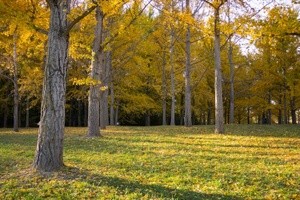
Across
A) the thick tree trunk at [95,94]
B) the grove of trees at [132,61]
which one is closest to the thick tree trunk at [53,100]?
the grove of trees at [132,61]

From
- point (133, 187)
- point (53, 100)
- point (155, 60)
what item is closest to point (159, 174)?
point (133, 187)

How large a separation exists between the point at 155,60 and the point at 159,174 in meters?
24.3

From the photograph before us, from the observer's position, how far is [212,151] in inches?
419

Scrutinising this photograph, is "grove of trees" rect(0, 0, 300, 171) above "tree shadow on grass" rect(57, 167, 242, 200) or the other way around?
above

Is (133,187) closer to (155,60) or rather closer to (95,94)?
(95,94)

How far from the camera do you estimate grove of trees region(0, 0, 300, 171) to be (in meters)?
7.42

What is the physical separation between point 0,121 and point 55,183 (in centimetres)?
3281

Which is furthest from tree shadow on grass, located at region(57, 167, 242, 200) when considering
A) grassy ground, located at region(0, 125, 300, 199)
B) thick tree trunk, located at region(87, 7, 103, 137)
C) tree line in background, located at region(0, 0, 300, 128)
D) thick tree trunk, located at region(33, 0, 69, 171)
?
thick tree trunk, located at region(87, 7, 103, 137)

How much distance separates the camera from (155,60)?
31.1 meters

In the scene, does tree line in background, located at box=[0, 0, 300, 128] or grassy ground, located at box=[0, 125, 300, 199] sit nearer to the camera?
grassy ground, located at box=[0, 125, 300, 199]

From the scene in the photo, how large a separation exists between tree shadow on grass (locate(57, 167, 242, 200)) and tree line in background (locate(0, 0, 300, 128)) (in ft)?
13.1

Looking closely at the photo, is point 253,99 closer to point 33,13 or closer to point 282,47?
point 282,47

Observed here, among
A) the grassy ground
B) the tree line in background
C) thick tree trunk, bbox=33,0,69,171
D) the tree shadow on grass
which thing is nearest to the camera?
the tree shadow on grass

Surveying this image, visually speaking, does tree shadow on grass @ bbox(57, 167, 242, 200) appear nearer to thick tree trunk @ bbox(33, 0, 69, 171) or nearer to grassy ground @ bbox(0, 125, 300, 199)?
grassy ground @ bbox(0, 125, 300, 199)
